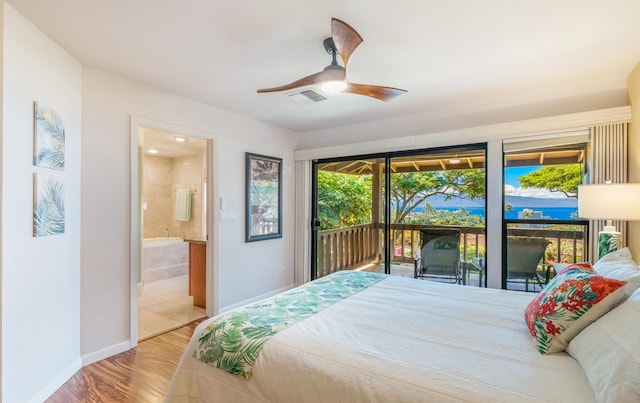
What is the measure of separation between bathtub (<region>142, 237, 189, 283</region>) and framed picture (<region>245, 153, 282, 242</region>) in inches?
93.5

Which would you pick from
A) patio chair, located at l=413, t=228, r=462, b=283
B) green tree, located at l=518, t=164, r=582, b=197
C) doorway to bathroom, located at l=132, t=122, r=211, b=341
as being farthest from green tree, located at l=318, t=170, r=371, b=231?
green tree, located at l=518, t=164, r=582, b=197

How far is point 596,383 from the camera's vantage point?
98 cm

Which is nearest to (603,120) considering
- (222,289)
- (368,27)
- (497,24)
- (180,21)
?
(497,24)

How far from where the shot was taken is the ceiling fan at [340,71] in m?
1.67

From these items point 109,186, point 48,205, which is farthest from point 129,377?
point 109,186

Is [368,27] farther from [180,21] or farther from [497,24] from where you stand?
[180,21]

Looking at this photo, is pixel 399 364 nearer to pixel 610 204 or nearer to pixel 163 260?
pixel 610 204

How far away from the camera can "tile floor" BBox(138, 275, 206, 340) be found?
321 centimetres

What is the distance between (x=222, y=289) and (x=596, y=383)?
129 inches

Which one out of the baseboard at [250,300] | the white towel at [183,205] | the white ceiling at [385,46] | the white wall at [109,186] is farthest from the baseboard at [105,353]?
the white towel at [183,205]

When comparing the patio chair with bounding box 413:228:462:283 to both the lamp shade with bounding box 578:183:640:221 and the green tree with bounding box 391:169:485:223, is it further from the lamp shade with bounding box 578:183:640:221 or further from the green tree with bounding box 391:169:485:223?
the lamp shade with bounding box 578:183:640:221

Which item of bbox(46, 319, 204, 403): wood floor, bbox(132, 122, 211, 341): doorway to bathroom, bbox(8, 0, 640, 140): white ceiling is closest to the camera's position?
bbox(8, 0, 640, 140): white ceiling

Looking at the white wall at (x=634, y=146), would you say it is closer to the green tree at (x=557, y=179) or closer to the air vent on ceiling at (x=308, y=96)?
the green tree at (x=557, y=179)

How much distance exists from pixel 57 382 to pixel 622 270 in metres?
3.51
